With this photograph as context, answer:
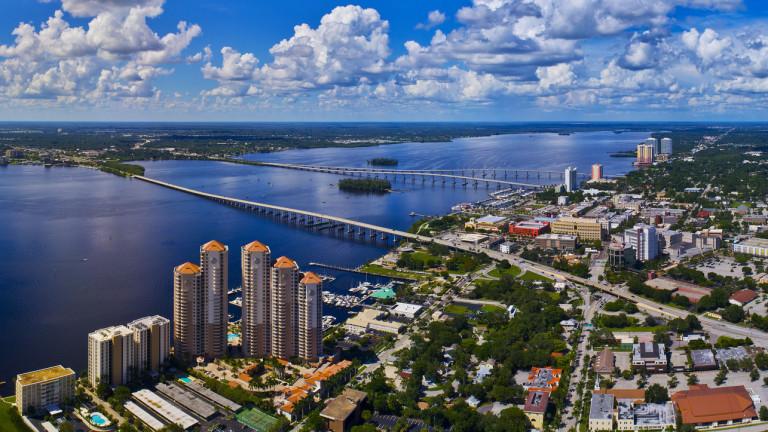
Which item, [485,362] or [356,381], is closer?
[356,381]

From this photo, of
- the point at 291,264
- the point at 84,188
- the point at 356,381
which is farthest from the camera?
the point at 84,188

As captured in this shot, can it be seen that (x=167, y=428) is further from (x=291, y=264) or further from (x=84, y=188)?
(x=84, y=188)

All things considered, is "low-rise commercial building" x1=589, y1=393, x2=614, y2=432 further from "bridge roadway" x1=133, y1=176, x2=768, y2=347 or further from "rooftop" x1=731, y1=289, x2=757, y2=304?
"rooftop" x1=731, y1=289, x2=757, y2=304

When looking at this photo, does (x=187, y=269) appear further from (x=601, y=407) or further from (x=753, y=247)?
(x=753, y=247)

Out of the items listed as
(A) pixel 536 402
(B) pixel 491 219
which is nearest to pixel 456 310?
(A) pixel 536 402

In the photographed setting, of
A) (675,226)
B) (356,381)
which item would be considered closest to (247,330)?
(356,381)

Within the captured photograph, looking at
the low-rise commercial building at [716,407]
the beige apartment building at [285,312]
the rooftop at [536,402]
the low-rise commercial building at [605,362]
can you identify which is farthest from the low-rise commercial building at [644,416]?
the beige apartment building at [285,312]

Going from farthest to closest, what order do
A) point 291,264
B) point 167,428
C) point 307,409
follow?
point 291,264
point 307,409
point 167,428
